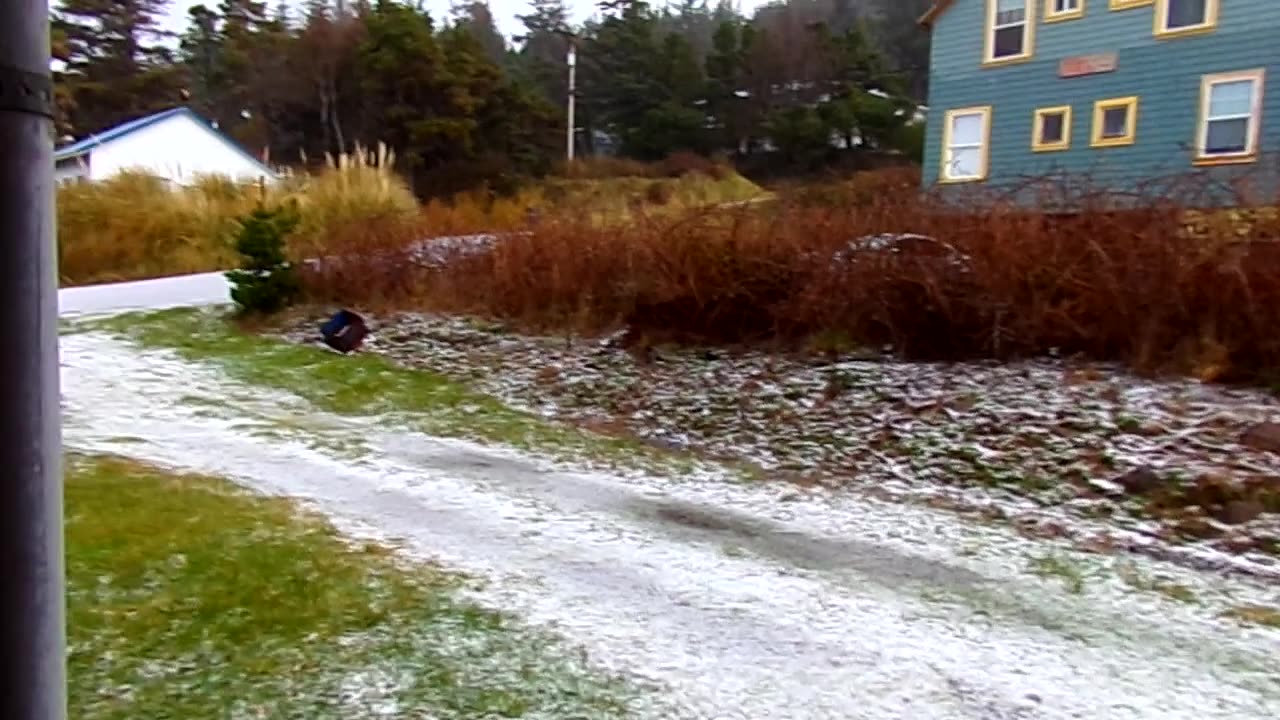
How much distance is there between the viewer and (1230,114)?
1399 centimetres

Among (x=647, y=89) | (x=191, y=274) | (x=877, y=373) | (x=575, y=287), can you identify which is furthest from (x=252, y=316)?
(x=647, y=89)

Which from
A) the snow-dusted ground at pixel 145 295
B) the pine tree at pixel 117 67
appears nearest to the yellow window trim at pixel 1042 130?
the snow-dusted ground at pixel 145 295

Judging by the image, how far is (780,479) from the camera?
5.08m

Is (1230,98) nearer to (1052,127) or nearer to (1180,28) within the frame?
(1180,28)

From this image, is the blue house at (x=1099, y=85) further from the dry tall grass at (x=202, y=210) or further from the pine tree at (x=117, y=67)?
the pine tree at (x=117, y=67)

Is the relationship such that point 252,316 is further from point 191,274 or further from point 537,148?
point 537,148

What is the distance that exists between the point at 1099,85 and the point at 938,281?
10920 millimetres

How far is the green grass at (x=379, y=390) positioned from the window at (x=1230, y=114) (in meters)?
11.0

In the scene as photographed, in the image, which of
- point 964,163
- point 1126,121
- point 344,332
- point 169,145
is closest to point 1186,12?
point 1126,121

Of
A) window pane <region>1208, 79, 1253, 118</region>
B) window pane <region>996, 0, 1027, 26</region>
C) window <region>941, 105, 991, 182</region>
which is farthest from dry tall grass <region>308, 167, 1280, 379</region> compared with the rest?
window pane <region>996, 0, 1027, 26</region>

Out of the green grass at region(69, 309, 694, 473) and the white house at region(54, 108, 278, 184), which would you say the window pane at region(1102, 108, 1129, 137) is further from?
the white house at region(54, 108, 278, 184)

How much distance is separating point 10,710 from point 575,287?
7.42 meters

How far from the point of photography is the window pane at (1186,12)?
1433cm

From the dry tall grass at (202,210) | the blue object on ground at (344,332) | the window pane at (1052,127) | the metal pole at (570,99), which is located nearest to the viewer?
the blue object on ground at (344,332)
